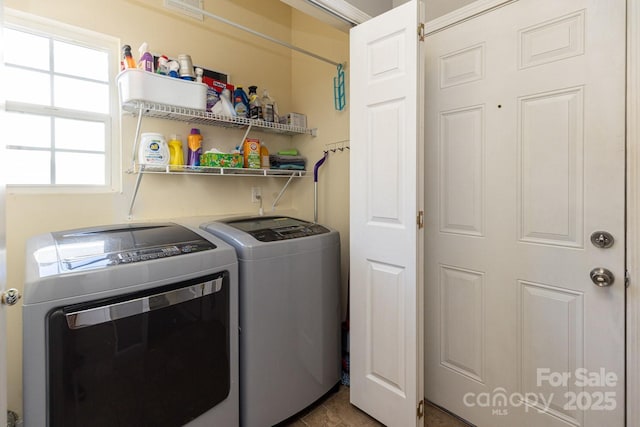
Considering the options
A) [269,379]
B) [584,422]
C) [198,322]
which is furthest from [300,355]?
[584,422]

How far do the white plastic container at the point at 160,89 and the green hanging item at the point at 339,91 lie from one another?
0.88 metres

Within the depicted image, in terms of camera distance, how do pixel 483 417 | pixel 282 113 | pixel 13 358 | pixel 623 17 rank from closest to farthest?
1. pixel 623 17
2. pixel 13 358
3. pixel 483 417
4. pixel 282 113

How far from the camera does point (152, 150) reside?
1.69 meters

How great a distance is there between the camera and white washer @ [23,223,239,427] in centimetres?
95

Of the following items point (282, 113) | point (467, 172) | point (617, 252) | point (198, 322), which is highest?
point (282, 113)

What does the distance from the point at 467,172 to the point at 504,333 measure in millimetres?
790

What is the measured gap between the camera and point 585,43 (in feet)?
3.91

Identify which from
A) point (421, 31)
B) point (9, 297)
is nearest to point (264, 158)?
point (421, 31)

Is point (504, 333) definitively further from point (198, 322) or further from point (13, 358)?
point (13, 358)

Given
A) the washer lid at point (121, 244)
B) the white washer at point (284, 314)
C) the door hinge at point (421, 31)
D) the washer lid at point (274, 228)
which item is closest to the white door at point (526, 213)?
the door hinge at point (421, 31)

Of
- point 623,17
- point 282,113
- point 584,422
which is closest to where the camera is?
point 623,17

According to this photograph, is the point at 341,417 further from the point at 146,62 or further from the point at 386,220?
the point at 146,62

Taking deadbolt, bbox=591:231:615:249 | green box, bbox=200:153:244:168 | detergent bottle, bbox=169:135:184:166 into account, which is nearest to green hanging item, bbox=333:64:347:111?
green box, bbox=200:153:244:168

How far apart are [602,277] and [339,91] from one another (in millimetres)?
1735
